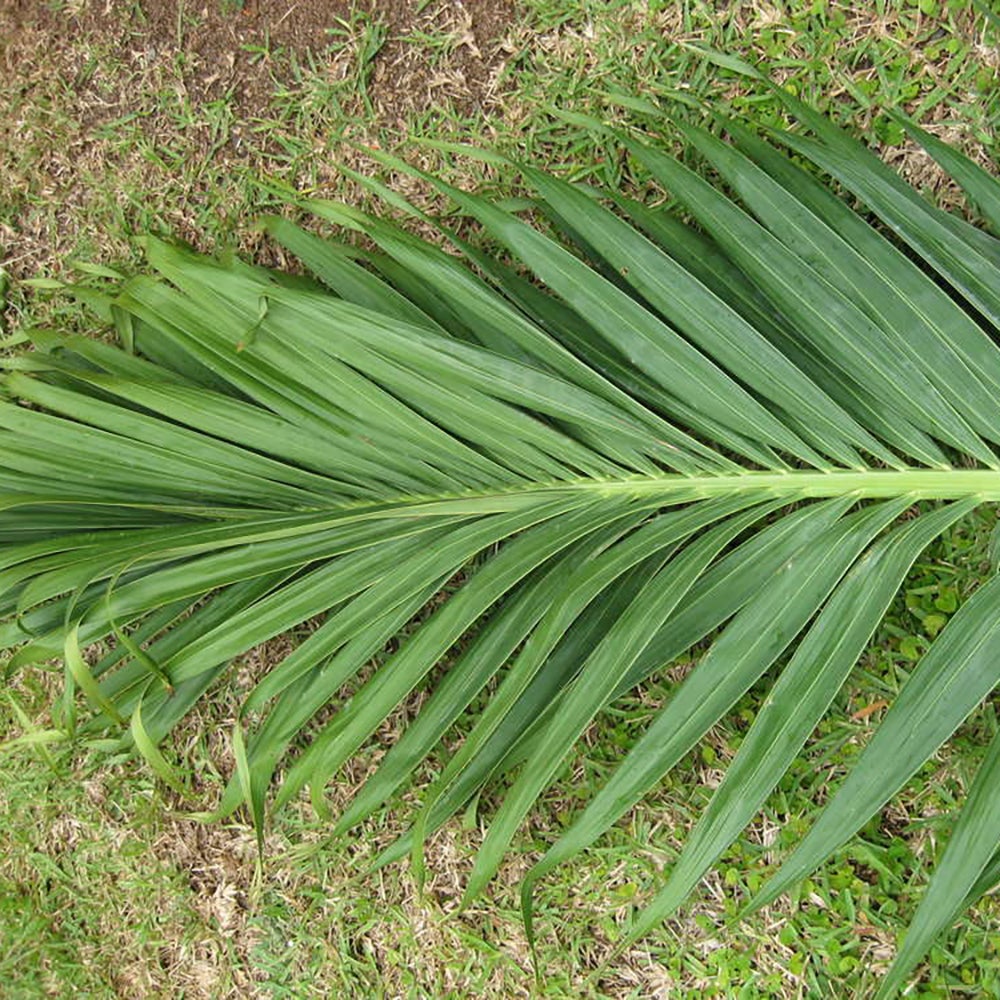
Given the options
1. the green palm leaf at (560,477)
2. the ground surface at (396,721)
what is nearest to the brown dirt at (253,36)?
the ground surface at (396,721)

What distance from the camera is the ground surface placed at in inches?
74.6

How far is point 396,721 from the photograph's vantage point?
6.97 feet

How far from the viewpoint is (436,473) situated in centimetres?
170

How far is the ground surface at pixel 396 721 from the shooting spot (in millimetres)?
1895

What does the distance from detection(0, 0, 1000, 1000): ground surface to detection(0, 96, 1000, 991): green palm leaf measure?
13.3 inches

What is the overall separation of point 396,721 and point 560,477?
0.70m

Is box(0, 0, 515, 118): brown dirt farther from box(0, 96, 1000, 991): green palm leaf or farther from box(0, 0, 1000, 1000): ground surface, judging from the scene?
box(0, 96, 1000, 991): green palm leaf

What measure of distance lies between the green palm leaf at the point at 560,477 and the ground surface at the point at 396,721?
1.11 feet

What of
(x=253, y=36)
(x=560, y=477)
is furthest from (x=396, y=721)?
(x=253, y=36)

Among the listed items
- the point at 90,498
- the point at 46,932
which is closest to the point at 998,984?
the point at 90,498

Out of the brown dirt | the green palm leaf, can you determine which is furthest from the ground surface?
the green palm leaf

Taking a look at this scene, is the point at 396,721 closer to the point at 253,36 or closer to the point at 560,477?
the point at 560,477

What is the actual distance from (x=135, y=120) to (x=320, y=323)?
97 cm

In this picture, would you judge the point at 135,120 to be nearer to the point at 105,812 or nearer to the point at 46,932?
the point at 105,812
